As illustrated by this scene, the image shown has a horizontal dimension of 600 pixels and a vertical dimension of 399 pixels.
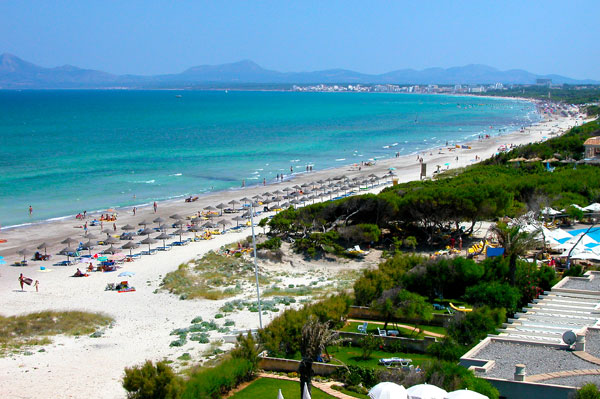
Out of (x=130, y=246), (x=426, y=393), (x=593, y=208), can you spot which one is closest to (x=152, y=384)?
(x=426, y=393)

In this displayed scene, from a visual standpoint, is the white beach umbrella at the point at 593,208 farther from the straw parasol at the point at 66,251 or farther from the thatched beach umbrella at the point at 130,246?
the straw parasol at the point at 66,251

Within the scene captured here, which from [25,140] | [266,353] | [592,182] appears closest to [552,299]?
[266,353]

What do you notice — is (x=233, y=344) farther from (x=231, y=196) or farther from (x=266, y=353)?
(x=231, y=196)

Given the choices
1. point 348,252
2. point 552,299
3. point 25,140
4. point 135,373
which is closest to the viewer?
point 135,373

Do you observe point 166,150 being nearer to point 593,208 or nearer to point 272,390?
point 593,208

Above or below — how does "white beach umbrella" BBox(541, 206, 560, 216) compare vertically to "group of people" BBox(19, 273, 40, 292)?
above

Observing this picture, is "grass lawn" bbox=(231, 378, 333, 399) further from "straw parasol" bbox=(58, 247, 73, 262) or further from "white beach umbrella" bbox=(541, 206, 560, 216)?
"white beach umbrella" bbox=(541, 206, 560, 216)

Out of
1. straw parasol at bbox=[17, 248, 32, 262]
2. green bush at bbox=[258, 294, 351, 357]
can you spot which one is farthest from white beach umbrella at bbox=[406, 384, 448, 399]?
straw parasol at bbox=[17, 248, 32, 262]
